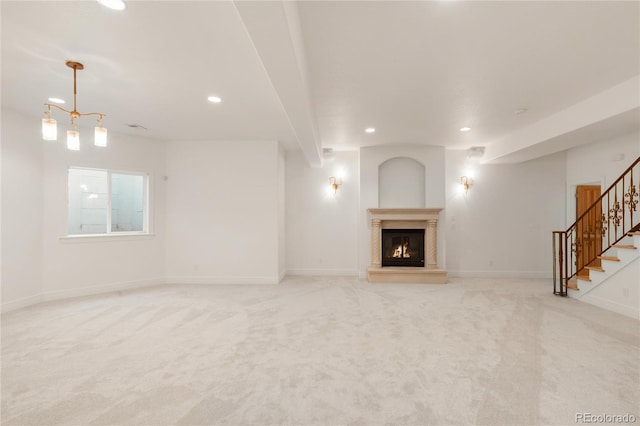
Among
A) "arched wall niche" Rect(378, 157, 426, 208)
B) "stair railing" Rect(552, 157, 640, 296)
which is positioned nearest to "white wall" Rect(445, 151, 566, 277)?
"arched wall niche" Rect(378, 157, 426, 208)

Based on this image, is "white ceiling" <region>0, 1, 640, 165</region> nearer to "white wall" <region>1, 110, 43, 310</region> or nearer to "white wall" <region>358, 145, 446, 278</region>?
"white wall" <region>1, 110, 43, 310</region>

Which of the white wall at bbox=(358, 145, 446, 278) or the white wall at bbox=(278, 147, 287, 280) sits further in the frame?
the white wall at bbox=(358, 145, 446, 278)

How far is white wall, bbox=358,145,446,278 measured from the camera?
6566 mm

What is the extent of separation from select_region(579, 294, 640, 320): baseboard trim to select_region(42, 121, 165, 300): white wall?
7.39 m

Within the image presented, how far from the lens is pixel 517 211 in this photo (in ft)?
22.2

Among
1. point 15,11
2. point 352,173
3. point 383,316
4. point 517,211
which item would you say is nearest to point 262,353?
point 383,316

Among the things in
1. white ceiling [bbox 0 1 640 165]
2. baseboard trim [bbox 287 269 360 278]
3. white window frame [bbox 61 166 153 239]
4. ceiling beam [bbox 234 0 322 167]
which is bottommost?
baseboard trim [bbox 287 269 360 278]

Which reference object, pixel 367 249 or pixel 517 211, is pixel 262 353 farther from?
pixel 517 211

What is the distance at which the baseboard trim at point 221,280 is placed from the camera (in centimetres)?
605

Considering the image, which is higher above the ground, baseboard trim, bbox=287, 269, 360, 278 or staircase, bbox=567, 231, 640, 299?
staircase, bbox=567, 231, 640, 299

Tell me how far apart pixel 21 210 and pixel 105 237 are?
118cm

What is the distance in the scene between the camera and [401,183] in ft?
22.8

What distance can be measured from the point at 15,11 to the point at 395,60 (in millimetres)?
3092

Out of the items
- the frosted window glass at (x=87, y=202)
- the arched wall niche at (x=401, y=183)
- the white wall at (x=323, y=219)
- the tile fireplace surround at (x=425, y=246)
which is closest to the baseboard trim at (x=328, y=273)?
the white wall at (x=323, y=219)
